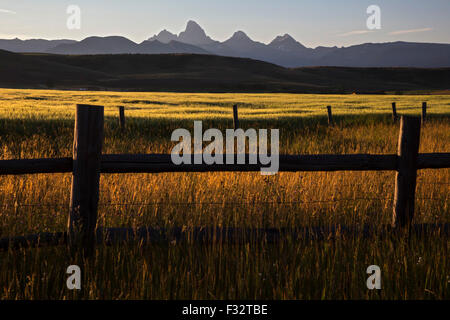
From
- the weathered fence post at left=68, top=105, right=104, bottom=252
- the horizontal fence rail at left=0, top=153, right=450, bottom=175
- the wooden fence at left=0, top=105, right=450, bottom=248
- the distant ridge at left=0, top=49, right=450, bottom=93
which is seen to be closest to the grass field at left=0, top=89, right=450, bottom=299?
the weathered fence post at left=68, top=105, right=104, bottom=252

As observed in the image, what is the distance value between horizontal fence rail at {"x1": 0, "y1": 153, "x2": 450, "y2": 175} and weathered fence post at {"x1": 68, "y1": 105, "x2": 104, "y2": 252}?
0.18m

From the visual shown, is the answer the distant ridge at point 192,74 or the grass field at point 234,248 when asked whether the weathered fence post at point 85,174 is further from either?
the distant ridge at point 192,74

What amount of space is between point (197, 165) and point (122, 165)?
0.76 metres

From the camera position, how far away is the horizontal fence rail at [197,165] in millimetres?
4398

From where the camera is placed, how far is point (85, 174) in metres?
4.43

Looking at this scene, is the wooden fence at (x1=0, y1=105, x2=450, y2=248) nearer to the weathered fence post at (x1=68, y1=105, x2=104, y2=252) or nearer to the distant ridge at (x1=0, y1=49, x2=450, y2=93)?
the weathered fence post at (x1=68, y1=105, x2=104, y2=252)

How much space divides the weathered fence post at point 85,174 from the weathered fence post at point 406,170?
10.6 ft

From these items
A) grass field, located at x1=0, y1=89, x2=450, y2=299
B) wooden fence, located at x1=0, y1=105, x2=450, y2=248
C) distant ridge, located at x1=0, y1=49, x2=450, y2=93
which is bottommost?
grass field, located at x1=0, y1=89, x2=450, y2=299

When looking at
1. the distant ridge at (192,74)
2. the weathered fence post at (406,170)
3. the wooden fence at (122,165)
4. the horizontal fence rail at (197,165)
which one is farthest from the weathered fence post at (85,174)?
the distant ridge at (192,74)

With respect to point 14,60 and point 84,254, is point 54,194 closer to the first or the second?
point 84,254

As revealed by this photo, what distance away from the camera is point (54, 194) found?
22.1ft

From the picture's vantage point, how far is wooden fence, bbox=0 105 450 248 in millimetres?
4379

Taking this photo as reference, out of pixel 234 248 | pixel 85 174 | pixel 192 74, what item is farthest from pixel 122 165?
pixel 192 74

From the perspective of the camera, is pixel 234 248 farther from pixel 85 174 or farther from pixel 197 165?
pixel 85 174
